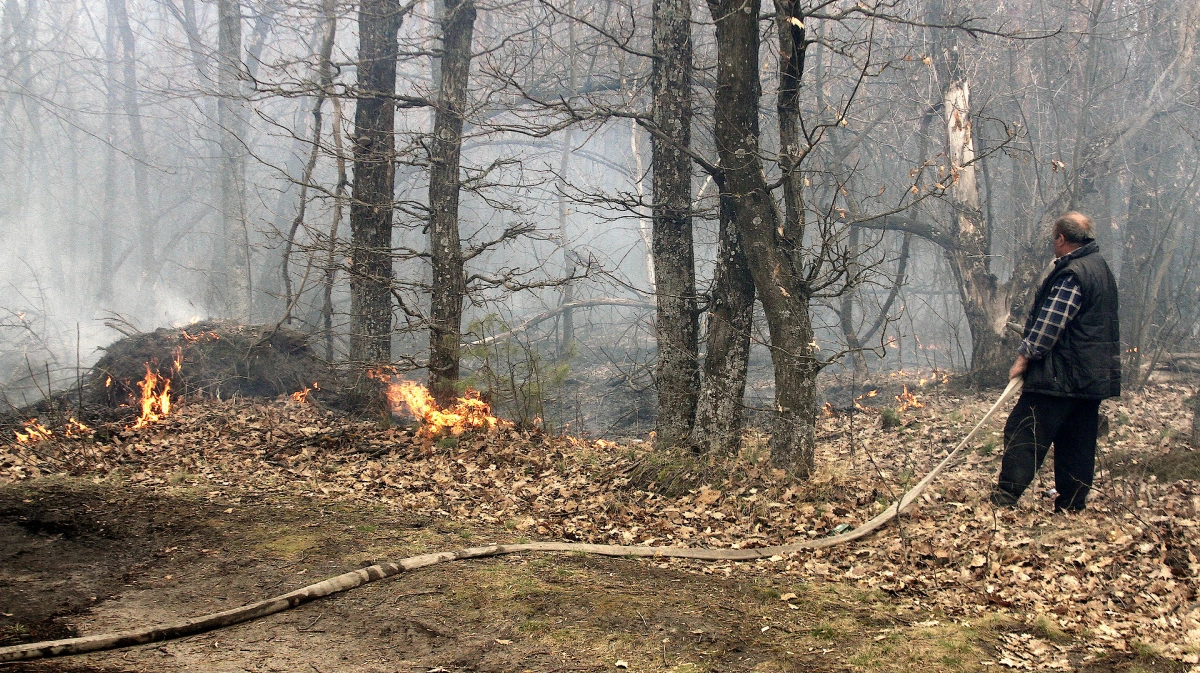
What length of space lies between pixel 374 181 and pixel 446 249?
2.10m

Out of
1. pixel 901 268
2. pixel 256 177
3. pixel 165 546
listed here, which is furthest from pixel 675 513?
pixel 256 177

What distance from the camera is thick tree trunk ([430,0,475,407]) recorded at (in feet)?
34.2

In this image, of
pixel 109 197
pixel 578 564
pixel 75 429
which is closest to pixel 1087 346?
pixel 578 564

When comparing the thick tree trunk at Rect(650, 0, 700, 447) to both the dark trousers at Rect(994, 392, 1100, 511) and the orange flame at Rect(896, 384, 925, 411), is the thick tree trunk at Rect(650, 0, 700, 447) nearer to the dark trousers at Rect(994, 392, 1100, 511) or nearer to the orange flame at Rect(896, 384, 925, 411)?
the dark trousers at Rect(994, 392, 1100, 511)

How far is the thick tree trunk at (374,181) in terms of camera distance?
11.6 meters

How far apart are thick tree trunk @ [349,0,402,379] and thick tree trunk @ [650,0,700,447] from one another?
422cm

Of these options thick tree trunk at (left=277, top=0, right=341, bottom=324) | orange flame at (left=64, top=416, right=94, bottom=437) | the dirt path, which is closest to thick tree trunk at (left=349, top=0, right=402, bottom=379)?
thick tree trunk at (left=277, top=0, right=341, bottom=324)

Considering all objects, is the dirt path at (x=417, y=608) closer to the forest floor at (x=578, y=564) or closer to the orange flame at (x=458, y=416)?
the forest floor at (x=578, y=564)

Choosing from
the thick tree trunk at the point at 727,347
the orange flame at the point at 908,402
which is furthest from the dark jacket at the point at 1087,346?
the orange flame at the point at 908,402

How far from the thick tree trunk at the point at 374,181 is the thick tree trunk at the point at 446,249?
1120 millimetres

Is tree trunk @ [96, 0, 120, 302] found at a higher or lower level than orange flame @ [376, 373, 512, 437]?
higher

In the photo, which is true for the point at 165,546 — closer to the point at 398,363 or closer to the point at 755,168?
the point at 398,363

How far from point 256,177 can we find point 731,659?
128 ft

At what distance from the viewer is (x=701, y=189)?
39.4 feet
